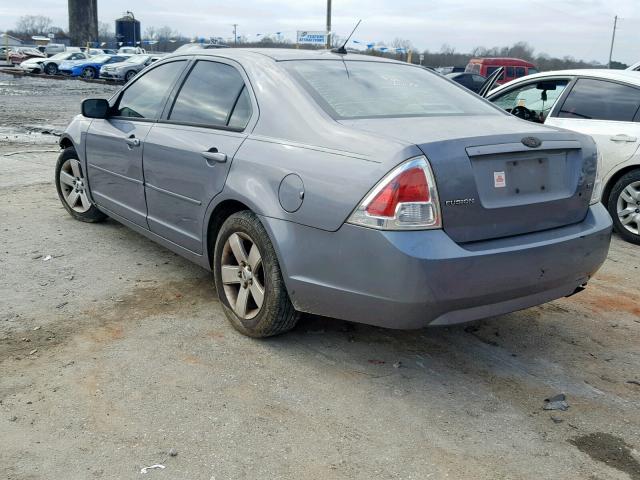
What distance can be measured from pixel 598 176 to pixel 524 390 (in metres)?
1.24

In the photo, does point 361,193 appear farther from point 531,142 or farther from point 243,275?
point 243,275

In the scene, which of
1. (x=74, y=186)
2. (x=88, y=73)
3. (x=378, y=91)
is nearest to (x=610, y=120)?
(x=378, y=91)

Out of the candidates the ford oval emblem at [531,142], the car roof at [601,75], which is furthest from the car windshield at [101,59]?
the ford oval emblem at [531,142]

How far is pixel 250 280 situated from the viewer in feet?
12.0

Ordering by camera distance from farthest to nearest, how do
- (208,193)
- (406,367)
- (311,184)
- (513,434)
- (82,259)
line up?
(82,259)
(208,193)
(406,367)
(311,184)
(513,434)

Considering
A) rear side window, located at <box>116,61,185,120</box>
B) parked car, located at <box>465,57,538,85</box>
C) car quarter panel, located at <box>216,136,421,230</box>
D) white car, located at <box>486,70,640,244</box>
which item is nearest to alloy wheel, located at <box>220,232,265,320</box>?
car quarter panel, located at <box>216,136,421,230</box>

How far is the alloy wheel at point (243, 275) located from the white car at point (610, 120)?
361 centimetres

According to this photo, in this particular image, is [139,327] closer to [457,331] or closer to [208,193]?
[208,193]

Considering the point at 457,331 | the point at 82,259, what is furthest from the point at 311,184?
the point at 82,259

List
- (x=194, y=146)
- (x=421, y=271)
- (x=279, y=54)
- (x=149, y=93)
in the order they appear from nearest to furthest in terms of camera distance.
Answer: (x=421, y=271) < (x=194, y=146) < (x=279, y=54) < (x=149, y=93)

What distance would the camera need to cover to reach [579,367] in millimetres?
3562

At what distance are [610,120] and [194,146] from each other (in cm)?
422

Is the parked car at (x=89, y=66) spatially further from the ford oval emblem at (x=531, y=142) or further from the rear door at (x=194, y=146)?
the ford oval emblem at (x=531, y=142)

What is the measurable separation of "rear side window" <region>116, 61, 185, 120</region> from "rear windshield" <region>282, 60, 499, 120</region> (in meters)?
1.15
